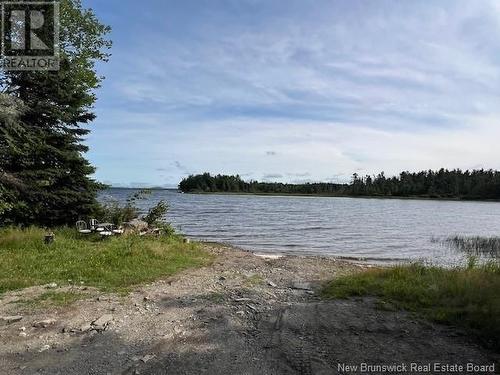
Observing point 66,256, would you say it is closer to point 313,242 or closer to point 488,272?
point 488,272

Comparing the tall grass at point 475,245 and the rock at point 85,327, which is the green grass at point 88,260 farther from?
the tall grass at point 475,245

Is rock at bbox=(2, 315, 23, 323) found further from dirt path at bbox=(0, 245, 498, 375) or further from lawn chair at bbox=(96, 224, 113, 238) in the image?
lawn chair at bbox=(96, 224, 113, 238)

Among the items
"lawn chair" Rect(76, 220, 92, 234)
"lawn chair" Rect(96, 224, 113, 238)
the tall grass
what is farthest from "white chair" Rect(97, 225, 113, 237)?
the tall grass

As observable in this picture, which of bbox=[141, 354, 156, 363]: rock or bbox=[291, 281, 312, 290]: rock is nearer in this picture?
bbox=[141, 354, 156, 363]: rock

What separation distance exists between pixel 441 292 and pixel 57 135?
59.4 ft

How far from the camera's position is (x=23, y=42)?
19719 mm

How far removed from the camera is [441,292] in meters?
9.89

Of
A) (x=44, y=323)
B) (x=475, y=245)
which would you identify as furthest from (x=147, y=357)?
(x=475, y=245)

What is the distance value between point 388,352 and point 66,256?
1067 cm

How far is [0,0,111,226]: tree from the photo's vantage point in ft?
63.3

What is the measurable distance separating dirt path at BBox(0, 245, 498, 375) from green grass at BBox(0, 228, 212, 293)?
49.8 inches

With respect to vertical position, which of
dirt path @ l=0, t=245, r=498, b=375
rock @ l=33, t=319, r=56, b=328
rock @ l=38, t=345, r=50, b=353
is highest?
rock @ l=33, t=319, r=56, b=328

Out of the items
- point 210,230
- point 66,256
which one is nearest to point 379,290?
point 66,256

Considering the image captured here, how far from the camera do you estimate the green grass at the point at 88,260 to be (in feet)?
36.1
